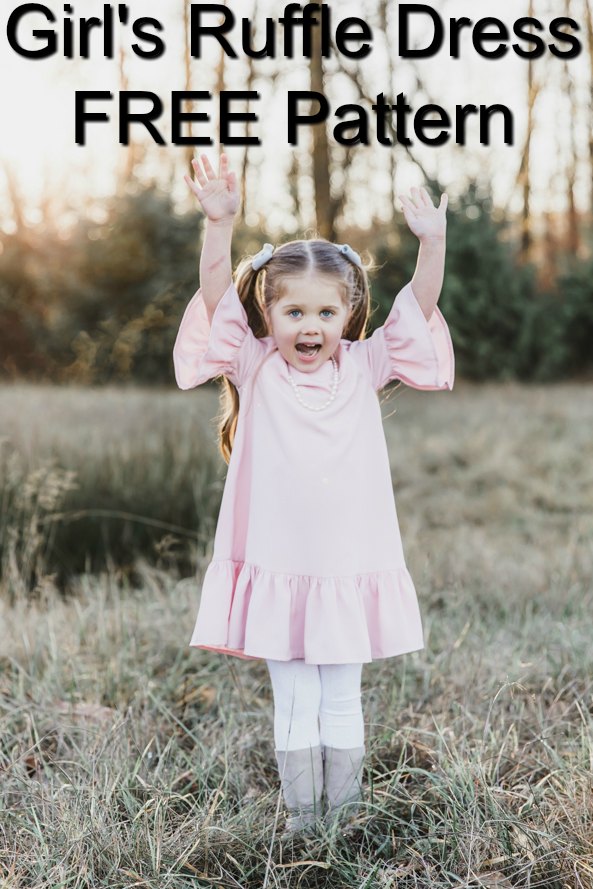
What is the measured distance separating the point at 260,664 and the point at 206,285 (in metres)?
1.49

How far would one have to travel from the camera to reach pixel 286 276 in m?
2.26

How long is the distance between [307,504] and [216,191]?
29.8 inches

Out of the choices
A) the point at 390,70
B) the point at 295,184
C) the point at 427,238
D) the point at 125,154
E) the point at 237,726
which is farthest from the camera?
the point at 125,154

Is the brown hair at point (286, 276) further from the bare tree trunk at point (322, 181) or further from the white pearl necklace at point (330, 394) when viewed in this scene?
the bare tree trunk at point (322, 181)

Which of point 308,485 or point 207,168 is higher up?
point 207,168

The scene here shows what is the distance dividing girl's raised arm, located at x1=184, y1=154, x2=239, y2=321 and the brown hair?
11cm

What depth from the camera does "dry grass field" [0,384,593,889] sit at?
2.01 metres

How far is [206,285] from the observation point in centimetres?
227

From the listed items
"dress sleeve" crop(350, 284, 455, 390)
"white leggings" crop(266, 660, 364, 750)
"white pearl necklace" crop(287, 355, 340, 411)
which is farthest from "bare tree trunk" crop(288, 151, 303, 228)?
"white leggings" crop(266, 660, 364, 750)

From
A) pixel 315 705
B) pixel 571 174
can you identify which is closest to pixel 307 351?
pixel 315 705

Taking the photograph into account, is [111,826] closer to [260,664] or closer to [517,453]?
[260,664]

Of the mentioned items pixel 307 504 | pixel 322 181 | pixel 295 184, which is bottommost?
pixel 307 504

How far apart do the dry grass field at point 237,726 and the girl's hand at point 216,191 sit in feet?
4.24

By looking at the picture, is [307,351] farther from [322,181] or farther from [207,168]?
[322,181]
